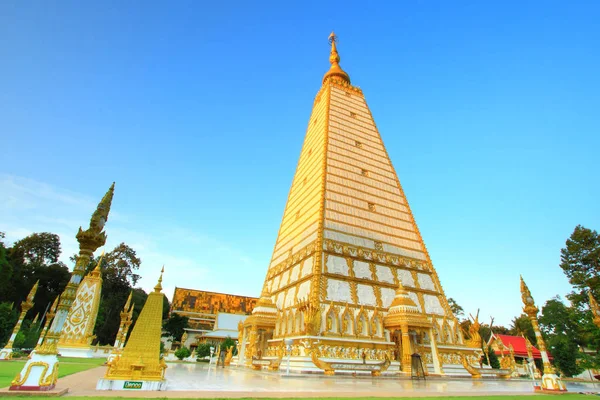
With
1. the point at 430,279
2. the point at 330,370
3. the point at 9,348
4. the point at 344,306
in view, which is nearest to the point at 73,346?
the point at 9,348

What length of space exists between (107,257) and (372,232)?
3796cm

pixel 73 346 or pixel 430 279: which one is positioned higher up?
pixel 430 279

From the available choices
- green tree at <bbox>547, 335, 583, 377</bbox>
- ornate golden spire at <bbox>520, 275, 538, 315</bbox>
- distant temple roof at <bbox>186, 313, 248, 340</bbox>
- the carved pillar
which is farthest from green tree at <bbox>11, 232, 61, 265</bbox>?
green tree at <bbox>547, 335, 583, 377</bbox>

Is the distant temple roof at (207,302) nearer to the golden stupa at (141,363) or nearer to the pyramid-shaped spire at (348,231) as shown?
the pyramid-shaped spire at (348,231)

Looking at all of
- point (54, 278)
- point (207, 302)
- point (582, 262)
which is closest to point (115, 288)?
point (54, 278)

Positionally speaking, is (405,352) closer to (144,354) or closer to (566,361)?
(144,354)

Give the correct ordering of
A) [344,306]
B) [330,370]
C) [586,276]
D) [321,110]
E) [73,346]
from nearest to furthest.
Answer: [330,370] → [73,346] → [344,306] → [586,276] → [321,110]

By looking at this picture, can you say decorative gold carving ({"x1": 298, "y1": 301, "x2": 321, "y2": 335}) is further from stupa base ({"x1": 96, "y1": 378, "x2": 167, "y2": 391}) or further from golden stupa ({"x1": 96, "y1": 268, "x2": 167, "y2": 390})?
stupa base ({"x1": 96, "y1": 378, "x2": 167, "y2": 391})

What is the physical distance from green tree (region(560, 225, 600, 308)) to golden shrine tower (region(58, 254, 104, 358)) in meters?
30.3

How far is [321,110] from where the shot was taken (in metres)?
25.4

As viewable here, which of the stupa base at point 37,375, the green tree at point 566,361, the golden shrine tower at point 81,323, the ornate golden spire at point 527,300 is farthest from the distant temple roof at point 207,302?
the stupa base at point 37,375

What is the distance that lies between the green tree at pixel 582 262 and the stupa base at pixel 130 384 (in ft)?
92.7

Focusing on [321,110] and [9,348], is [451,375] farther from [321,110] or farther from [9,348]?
[321,110]

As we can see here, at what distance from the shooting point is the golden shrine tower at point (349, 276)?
42.6 ft
